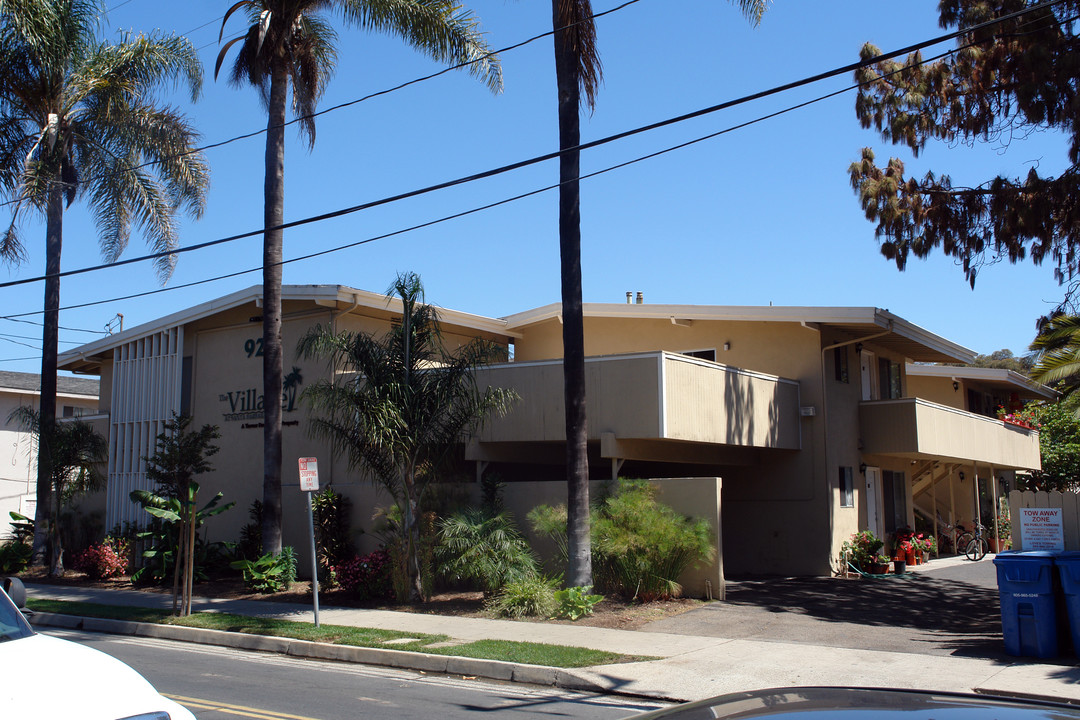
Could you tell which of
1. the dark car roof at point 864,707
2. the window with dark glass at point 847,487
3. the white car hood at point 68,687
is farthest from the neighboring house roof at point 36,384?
the dark car roof at point 864,707

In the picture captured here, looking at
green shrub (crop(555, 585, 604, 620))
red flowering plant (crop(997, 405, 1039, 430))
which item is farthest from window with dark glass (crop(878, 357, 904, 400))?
green shrub (crop(555, 585, 604, 620))

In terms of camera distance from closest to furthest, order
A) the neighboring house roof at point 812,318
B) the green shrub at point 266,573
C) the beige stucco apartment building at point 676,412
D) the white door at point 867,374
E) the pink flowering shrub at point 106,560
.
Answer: the beige stucco apartment building at point 676,412, the green shrub at point 266,573, the neighboring house roof at point 812,318, the pink flowering shrub at point 106,560, the white door at point 867,374

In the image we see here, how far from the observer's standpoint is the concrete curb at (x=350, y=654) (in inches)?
415

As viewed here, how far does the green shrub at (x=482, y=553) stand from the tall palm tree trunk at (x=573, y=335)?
115 cm

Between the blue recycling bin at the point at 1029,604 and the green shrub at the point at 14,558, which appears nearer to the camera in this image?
the blue recycling bin at the point at 1029,604

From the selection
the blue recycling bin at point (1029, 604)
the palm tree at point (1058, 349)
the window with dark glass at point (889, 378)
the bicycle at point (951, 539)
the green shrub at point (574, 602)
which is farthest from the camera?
the bicycle at point (951, 539)

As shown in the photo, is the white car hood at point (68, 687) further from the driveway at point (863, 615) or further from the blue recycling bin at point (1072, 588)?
the blue recycling bin at point (1072, 588)

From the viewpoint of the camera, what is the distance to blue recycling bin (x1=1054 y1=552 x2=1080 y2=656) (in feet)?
35.3

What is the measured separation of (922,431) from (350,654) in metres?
15.8

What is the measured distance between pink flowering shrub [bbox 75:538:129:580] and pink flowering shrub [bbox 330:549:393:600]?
25.3 feet

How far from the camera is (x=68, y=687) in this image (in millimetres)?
4215

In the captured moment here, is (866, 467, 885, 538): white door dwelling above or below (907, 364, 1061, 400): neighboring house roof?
below

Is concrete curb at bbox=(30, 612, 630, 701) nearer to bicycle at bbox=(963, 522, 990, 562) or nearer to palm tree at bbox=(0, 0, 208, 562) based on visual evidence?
palm tree at bbox=(0, 0, 208, 562)

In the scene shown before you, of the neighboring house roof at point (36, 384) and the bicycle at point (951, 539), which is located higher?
the neighboring house roof at point (36, 384)
